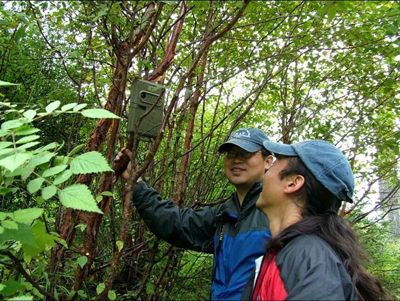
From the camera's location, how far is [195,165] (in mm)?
3227

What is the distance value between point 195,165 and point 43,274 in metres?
1.39

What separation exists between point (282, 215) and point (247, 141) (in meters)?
0.83

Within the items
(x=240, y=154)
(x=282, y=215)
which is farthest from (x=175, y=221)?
(x=282, y=215)

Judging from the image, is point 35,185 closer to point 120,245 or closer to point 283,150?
point 120,245

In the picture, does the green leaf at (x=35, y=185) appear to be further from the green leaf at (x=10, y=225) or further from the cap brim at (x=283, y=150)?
the cap brim at (x=283, y=150)

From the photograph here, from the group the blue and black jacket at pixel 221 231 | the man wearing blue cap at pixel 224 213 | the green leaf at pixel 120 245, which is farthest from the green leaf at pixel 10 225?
the blue and black jacket at pixel 221 231

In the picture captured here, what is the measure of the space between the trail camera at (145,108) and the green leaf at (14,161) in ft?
2.59

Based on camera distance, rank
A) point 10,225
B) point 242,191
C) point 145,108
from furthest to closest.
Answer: point 242,191
point 145,108
point 10,225

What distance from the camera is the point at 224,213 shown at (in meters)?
2.27

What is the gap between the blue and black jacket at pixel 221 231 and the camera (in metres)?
2.00

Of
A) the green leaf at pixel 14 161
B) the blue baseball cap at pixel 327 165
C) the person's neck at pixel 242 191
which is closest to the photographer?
the green leaf at pixel 14 161

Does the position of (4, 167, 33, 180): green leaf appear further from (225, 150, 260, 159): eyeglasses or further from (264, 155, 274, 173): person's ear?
(264, 155, 274, 173): person's ear

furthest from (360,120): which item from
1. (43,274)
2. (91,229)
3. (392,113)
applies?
(43,274)

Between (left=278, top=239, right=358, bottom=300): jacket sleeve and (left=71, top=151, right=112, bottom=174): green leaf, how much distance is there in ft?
2.27
